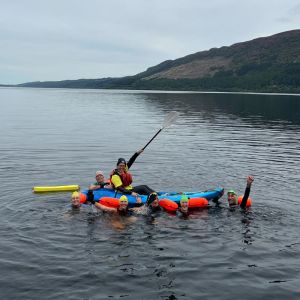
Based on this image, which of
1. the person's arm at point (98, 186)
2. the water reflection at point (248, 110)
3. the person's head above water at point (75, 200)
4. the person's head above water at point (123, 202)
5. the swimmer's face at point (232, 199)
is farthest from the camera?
the water reflection at point (248, 110)

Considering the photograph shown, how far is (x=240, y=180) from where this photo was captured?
22984 mm

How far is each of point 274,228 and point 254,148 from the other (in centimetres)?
1921

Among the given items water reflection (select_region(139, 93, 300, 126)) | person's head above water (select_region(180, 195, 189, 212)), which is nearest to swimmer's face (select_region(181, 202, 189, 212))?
person's head above water (select_region(180, 195, 189, 212))

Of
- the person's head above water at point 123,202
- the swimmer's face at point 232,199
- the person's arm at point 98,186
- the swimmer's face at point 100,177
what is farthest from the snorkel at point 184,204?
the swimmer's face at point 100,177

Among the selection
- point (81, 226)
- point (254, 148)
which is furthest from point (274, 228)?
point (254, 148)

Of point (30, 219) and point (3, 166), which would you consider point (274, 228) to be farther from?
point (3, 166)

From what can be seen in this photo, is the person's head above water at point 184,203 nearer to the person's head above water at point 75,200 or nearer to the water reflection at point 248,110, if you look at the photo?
the person's head above water at point 75,200

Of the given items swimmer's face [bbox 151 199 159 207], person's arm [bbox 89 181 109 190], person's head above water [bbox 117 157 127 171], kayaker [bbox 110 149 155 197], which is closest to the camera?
swimmer's face [bbox 151 199 159 207]

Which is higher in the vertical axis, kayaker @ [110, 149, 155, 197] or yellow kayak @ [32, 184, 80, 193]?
kayaker @ [110, 149, 155, 197]

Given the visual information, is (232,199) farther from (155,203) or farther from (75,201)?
(75,201)

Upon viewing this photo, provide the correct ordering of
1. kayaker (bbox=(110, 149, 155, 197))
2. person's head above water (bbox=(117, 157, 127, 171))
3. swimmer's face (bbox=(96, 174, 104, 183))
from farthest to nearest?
swimmer's face (bbox=(96, 174, 104, 183)), person's head above water (bbox=(117, 157, 127, 171)), kayaker (bbox=(110, 149, 155, 197))

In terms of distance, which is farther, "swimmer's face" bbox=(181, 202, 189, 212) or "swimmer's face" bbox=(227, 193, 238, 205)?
"swimmer's face" bbox=(227, 193, 238, 205)

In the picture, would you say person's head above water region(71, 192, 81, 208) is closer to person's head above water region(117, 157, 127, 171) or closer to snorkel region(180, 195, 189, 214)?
person's head above water region(117, 157, 127, 171)

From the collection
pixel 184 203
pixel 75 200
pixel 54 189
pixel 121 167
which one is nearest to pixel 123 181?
pixel 121 167
